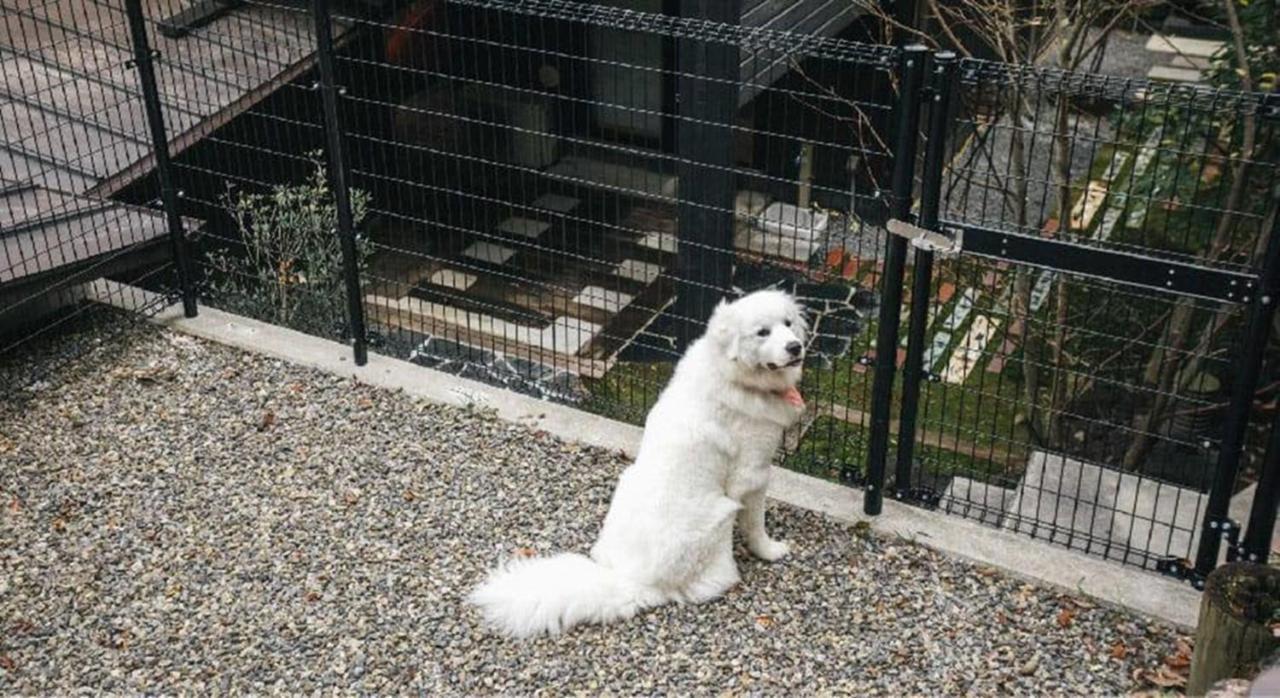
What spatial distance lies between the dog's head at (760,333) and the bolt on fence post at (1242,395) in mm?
1477

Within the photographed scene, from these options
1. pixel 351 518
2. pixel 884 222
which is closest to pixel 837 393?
pixel 884 222

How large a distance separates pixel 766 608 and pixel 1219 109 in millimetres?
2274

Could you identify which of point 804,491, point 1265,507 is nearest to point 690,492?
point 804,491

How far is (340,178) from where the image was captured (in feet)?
19.2

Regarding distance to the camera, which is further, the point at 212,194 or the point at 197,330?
the point at 212,194

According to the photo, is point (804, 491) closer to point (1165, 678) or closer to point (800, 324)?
point (800, 324)

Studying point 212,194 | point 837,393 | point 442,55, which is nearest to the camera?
point 837,393

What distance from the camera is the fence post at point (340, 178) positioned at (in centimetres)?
563

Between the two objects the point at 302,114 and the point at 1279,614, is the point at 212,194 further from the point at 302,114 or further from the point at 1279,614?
the point at 1279,614

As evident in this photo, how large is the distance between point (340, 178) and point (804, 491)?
101 inches

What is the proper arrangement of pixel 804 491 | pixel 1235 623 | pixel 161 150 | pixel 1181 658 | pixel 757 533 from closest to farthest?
pixel 1235 623
pixel 1181 658
pixel 757 533
pixel 804 491
pixel 161 150

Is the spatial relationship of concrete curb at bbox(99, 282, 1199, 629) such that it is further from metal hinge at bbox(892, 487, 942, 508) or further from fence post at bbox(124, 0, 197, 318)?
fence post at bbox(124, 0, 197, 318)

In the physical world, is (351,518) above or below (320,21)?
below

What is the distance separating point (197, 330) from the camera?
6.66 metres
